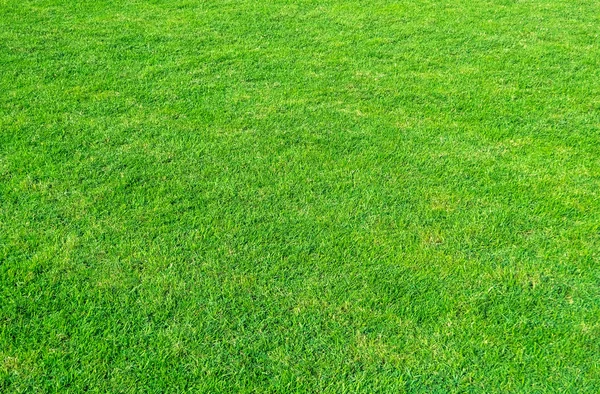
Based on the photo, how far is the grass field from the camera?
3041 mm

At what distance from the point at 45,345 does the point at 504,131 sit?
3.50 metres

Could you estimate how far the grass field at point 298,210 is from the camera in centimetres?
304

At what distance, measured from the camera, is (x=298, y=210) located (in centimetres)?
401

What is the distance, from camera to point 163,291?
3.38 meters

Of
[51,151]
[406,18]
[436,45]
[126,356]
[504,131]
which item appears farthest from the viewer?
[406,18]

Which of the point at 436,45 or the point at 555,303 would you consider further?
the point at 436,45

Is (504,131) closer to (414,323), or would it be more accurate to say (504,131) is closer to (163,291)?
(414,323)

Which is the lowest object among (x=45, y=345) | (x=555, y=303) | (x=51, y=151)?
(x=555, y=303)

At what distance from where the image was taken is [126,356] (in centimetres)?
302

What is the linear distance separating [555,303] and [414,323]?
0.78 m

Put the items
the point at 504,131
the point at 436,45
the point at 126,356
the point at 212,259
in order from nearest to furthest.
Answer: the point at 126,356, the point at 212,259, the point at 504,131, the point at 436,45

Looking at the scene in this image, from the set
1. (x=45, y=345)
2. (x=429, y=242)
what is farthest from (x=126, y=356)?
(x=429, y=242)

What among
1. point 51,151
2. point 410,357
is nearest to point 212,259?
point 410,357

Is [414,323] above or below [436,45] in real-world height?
below
